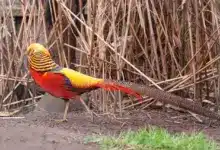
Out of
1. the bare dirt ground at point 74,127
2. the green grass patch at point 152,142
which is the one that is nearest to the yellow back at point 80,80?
the bare dirt ground at point 74,127

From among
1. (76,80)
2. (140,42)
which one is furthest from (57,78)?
(140,42)

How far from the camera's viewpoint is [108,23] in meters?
6.81

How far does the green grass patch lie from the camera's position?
471cm

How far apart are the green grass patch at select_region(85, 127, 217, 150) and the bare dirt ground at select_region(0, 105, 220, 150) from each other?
0.45 ft

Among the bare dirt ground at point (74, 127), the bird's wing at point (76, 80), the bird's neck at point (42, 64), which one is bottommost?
the bare dirt ground at point (74, 127)

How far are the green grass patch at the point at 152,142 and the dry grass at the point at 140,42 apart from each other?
162 cm

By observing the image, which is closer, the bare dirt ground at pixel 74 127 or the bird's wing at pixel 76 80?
the bare dirt ground at pixel 74 127

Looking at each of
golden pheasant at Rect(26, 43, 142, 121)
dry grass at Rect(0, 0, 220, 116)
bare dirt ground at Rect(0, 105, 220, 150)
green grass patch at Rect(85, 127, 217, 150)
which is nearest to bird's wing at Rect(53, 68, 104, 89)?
golden pheasant at Rect(26, 43, 142, 121)

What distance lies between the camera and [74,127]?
19.0 ft

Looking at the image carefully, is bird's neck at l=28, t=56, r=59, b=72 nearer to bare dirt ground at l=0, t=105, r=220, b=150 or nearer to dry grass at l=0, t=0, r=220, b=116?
bare dirt ground at l=0, t=105, r=220, b=150

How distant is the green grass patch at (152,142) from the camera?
4.71 meters

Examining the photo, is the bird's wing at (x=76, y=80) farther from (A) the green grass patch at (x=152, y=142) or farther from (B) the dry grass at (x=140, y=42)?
(A) the green grass patch at (x=152, y=142)

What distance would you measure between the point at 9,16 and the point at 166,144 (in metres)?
4.20

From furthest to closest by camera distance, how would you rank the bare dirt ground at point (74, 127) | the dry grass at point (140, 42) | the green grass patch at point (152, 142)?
the dry grass at point (140, 42) < the bare dirt ground at point (74, 127) < the green grass patch at point (152, 142)
